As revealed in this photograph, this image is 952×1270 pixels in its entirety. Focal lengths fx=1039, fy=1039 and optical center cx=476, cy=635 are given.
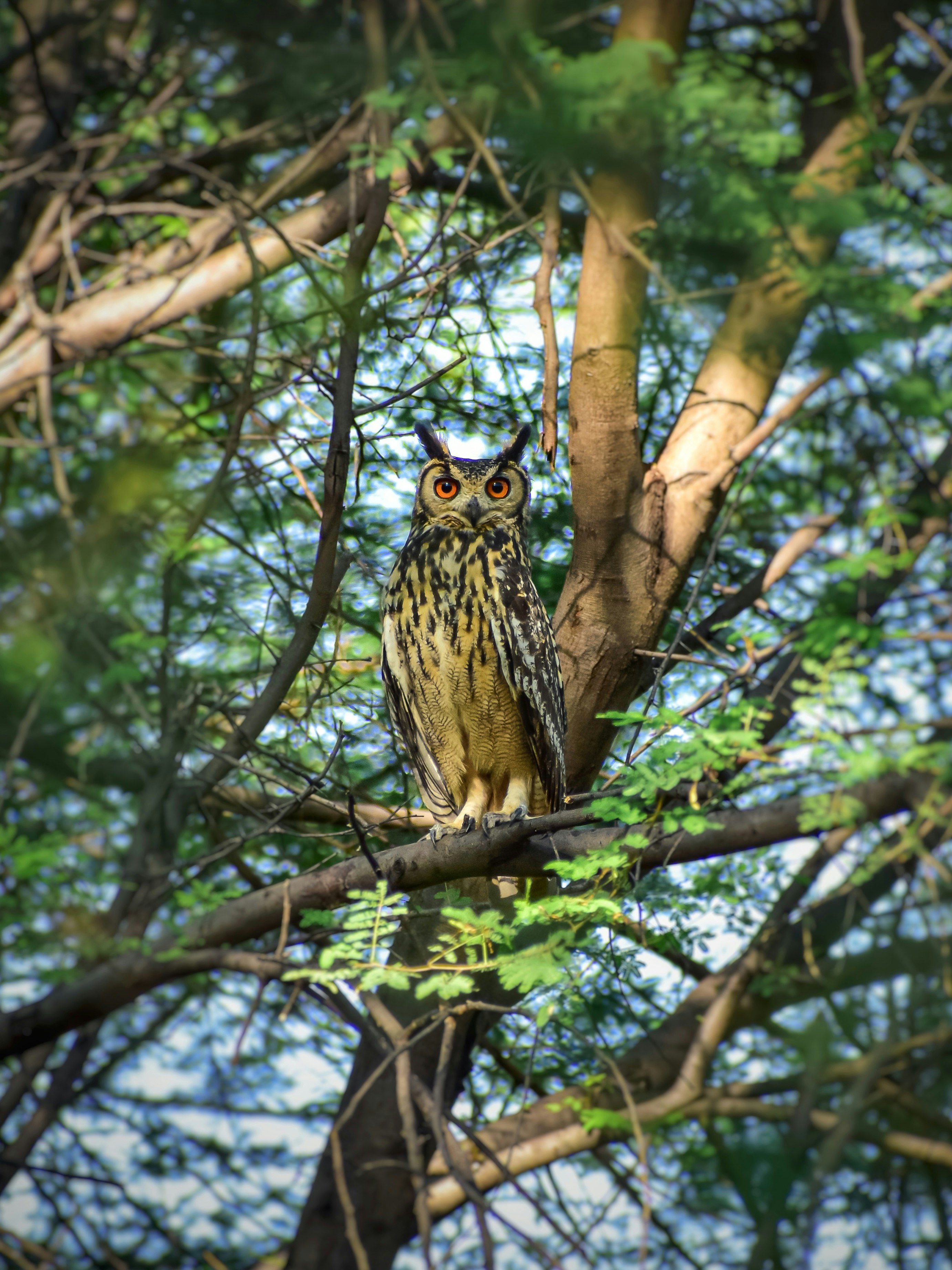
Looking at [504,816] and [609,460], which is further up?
[609,460]

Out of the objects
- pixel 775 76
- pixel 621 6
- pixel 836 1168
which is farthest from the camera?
pixel 775 76

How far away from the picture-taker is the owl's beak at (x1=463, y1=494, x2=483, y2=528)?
3.55 metres

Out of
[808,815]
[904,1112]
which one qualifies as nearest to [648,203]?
[808,815]

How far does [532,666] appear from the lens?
3.27 meters

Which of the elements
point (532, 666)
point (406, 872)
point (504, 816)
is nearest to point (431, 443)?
point (532, 666)

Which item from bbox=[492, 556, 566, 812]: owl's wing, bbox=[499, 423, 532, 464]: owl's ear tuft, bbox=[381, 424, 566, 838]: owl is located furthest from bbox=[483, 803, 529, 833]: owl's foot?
bbox=[499, 423, 532, 464]: owl's ear tuft

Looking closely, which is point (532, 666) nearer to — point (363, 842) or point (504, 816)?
point (504, 816)

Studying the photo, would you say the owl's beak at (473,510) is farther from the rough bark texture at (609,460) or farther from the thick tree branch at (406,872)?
the thick tree branch at (406,872)

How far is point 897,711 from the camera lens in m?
3.30

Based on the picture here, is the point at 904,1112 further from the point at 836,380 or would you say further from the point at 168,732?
the point at 168,732

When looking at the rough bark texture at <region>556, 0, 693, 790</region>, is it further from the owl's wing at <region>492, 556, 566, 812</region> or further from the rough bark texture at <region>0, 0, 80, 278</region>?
the rough bark texture at <region>0, 0, 80, 278</region>

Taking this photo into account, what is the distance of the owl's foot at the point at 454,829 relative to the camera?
→ 3094 millimetres

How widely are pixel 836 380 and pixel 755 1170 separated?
8.00 ft

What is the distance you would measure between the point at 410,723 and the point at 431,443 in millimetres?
976
